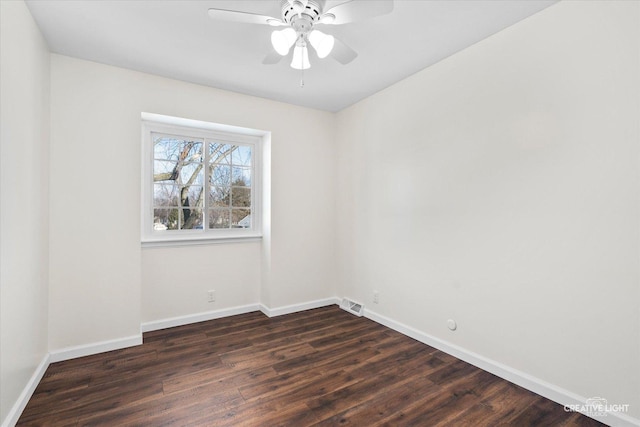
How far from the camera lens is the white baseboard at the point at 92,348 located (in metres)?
2.51

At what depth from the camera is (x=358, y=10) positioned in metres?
1.60

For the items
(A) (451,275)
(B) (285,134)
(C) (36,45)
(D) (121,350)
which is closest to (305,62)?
(B) (285,134)

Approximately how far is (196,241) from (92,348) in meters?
1.29

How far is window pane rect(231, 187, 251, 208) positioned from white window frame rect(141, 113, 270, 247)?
63 millimetres

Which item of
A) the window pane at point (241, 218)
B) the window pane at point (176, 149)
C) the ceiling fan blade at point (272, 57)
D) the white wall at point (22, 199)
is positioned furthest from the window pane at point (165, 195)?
the ceiling fan blade at point (272, 57)

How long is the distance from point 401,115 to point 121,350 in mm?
3503

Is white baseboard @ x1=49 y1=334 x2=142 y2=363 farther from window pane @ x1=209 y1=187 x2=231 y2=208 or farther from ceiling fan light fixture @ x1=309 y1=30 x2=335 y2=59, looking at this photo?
ceiling fan light fixture @ x1=309 y1=30 x2=335 y2=59

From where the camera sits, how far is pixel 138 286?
2.84m

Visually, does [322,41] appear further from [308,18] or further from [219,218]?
[219,218]

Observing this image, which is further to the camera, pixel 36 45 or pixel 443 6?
pixel 36 45

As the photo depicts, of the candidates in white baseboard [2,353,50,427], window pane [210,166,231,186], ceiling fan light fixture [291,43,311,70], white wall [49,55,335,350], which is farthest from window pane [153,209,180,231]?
ceiling fan light fixture [291,43,311,70]

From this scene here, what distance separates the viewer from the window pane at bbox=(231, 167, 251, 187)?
3.72 meters

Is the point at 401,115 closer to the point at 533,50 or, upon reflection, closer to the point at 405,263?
the point at 533,50

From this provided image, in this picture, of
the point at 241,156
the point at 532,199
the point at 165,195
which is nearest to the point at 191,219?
the point at 165,195
